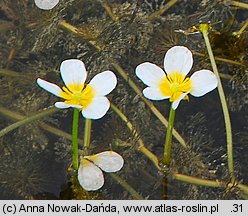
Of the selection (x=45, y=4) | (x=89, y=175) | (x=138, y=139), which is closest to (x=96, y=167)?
(x=89, y=175)

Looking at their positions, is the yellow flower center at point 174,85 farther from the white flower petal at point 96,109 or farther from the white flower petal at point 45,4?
the white flower petal at point 45,4

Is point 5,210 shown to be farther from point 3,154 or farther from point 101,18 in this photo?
point 101,18

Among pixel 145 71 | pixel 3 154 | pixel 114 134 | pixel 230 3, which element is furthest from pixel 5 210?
pixel 230 3

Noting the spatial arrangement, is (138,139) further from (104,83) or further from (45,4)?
(45,4)

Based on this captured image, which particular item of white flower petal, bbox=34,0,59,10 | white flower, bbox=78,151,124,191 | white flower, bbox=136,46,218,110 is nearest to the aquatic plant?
white flower, bbox=136,46,218,110

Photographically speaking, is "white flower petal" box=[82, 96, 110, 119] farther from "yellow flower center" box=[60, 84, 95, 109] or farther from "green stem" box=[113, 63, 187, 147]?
"green stem" box=[113, 63, 187, 147]

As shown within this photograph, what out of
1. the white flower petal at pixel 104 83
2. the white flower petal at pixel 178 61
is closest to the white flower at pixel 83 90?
the white flower petal at pixel 104 83
